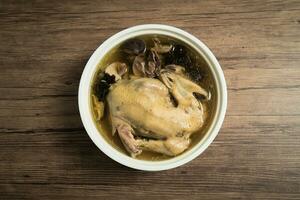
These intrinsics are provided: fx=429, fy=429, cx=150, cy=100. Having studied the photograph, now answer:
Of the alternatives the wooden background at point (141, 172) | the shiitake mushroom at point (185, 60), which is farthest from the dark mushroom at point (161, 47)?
the wooden background at point (141, 172)

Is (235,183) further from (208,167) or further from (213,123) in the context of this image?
(213,123)

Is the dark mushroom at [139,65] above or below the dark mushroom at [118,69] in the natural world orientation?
above

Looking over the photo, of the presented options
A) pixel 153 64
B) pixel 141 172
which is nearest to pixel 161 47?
pixel 153 64

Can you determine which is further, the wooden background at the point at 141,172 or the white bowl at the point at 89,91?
the wooden background at the point at 141,172

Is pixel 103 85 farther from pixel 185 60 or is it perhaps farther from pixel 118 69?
pixel 185 60

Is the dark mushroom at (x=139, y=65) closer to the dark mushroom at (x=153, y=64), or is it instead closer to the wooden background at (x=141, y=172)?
the dark mushroom at (x=153, y=64)
